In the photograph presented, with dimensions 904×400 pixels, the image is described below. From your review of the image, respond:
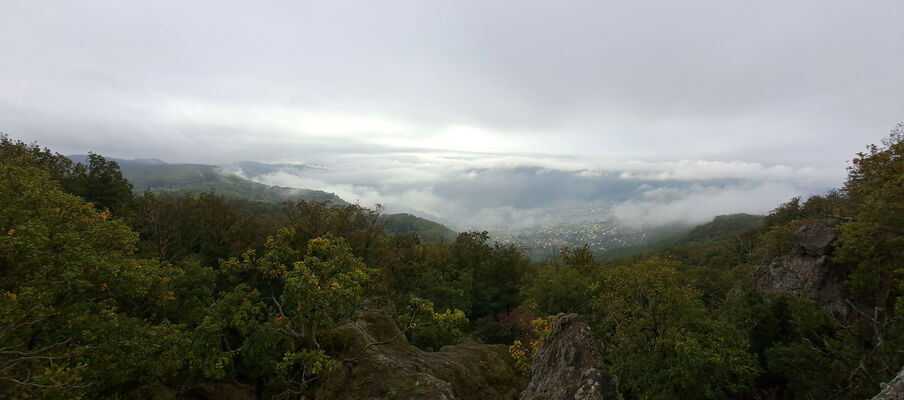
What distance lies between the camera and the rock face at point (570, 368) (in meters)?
9.77

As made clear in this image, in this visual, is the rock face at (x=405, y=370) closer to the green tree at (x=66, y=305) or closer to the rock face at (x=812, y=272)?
the green tree at (x=66, y=305)

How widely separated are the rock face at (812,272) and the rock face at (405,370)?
62.4 ft

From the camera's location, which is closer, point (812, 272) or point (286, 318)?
point (286, 318)

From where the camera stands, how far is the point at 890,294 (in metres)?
17.2

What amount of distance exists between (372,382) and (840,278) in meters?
29.2

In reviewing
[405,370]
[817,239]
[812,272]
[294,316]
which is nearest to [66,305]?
[294,316]

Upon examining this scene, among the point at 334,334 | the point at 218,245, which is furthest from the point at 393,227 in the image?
the point at 334,334

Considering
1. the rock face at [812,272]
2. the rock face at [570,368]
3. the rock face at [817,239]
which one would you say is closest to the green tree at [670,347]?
the rock face at [570,368]

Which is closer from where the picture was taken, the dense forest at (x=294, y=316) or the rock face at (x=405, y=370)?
the dense forest at (x=294, y=316)

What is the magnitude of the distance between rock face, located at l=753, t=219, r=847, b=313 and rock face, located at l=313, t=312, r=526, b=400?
19.0 m

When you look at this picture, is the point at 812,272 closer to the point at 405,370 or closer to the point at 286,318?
the point at 405,370

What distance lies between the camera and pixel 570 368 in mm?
12219

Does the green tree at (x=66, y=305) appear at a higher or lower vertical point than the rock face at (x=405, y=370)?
higher

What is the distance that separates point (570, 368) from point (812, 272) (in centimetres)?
2214
